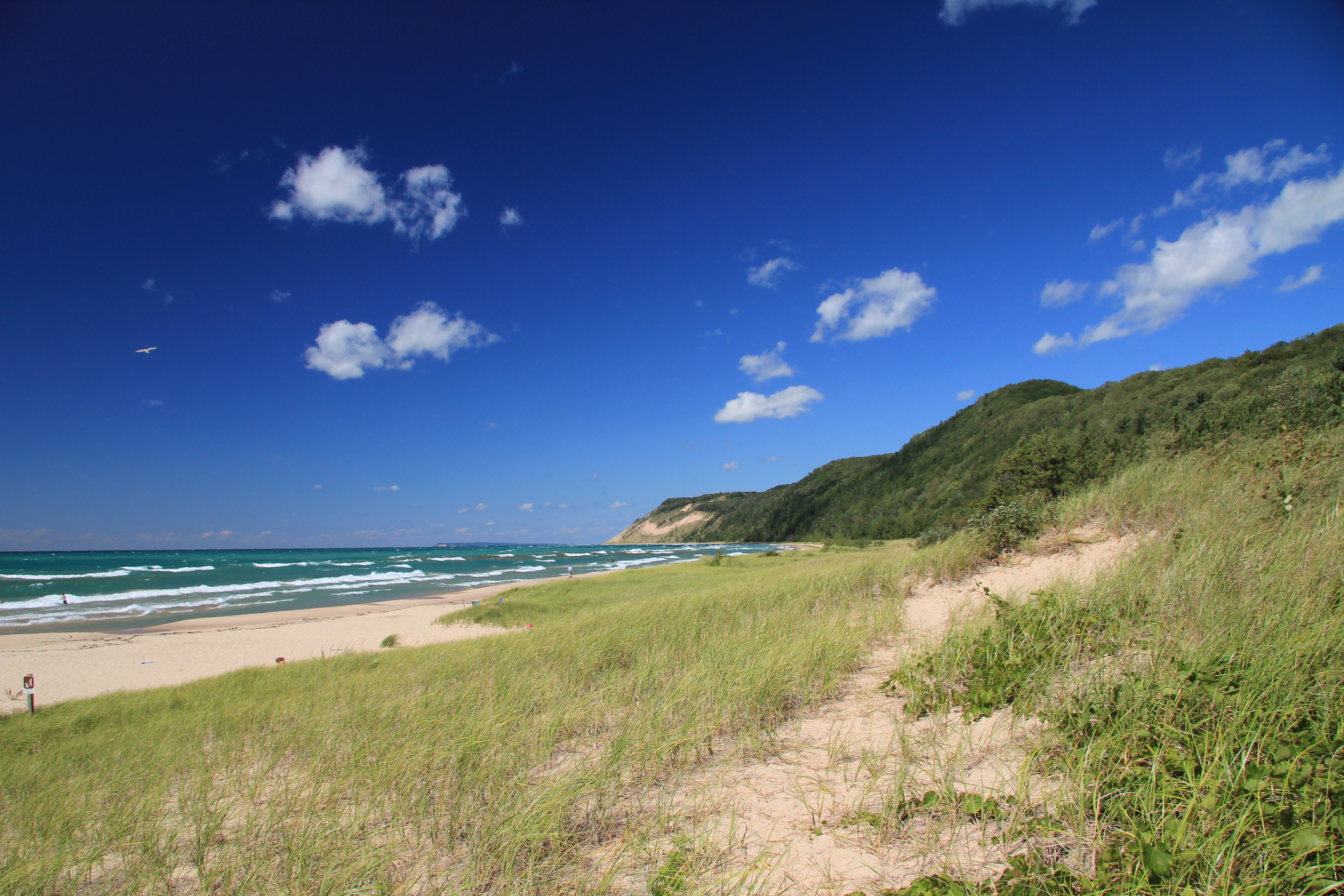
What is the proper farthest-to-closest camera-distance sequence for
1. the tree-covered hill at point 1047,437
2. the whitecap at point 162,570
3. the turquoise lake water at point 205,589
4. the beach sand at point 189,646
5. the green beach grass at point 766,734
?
the whitecap at point 162,570 → the turquoise lake water at point 205,589 → the beach sand at point 189,646 → the tree-covered hill at point 1047,437 → the green beach grass at point 766,734

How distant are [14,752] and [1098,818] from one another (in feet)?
42.9

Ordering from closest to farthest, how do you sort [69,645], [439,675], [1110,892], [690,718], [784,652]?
[1110,892] < [690,718] < [784,652] < [439,675] < [69,645]

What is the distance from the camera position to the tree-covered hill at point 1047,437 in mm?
11338

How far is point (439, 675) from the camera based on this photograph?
7.89m

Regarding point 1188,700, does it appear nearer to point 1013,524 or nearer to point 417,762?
point 417,762

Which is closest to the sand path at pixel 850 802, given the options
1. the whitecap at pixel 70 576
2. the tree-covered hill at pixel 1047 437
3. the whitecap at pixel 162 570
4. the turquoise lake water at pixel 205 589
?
the tree-covered hill at pixel 1047 437

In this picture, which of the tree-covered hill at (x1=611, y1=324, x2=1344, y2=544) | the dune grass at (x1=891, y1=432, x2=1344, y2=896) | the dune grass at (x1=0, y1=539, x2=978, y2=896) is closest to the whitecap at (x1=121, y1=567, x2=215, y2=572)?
the dune grass at (x1=0, y1=539, x2=978, y2=896)

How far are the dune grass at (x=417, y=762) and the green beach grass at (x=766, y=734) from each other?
0.03 metres

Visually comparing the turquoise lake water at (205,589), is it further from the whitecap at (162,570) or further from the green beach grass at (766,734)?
the green beach grass at (766,734)

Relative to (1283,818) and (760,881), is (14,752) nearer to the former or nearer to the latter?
(760,881)

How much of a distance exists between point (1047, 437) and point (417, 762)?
33770 millimetres

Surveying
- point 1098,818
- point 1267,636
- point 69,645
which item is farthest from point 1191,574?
point 69,645


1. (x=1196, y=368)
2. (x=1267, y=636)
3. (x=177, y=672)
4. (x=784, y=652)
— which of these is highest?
(x=1196, y=368)

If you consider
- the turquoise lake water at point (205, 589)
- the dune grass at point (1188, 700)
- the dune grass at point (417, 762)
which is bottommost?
the turquoise lake water at point (205, 589)
